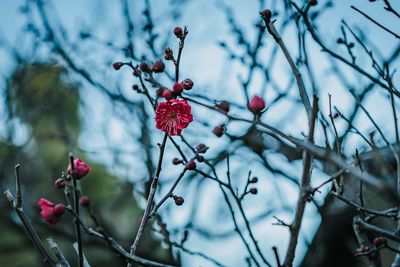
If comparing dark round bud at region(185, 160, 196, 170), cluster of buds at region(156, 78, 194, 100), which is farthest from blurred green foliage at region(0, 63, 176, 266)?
cluster of buds at region(156, 78, 194, 100)

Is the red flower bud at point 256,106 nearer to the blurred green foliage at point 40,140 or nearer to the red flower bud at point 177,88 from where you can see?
the red flower bud at point 177,88

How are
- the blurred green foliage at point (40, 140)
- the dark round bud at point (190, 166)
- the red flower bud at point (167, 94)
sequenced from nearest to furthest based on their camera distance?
the red flower bud at point (167, 94)
the dark round bud at point (190, 166)
the blurred green foliage at point (40, 140)

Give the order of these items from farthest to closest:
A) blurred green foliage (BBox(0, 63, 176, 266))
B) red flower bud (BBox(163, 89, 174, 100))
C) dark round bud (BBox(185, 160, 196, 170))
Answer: blurred green foliage (BBox(0, 63, 176, 266)), dark round bud (BBox(185, 160, 196, 170)), red flower bud (BBox(163, 89, 174, 100))

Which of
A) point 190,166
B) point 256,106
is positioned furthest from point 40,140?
point 256,106

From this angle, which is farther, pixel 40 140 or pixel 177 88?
pixel 40 140

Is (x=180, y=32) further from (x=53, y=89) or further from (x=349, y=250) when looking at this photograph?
(x=53, y=89)

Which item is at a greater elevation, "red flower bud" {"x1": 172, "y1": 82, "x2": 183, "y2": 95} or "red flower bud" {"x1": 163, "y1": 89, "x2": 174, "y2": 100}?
"red flower bud" {"x1": 172, "y1": 82, "x2": 183, "y2": 95}

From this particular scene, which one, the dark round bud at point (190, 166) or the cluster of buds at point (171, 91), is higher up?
the cluster of buds at point (171, 91)

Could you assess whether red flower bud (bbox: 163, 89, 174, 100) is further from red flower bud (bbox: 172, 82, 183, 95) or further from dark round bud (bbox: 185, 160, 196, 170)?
dark round bud (bbox: 185, 160, 196, 170)

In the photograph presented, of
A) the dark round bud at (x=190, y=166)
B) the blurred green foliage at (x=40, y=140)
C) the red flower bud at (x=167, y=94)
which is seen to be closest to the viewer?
the red flower bud at (x=167, y=94)

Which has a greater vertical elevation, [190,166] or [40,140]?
[40,140]

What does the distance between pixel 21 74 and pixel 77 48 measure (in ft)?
3.94

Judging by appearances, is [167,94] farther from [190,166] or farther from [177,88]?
[190,166]

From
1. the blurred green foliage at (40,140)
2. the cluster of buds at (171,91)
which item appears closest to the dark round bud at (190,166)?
the cluster of buds at (171,91)
